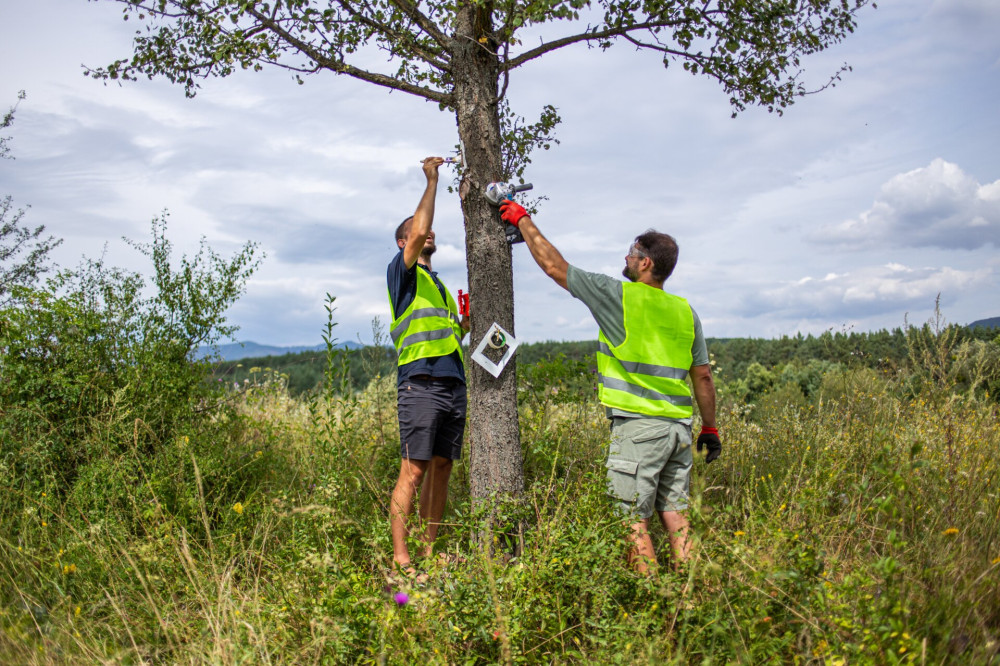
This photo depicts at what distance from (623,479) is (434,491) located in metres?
1.36

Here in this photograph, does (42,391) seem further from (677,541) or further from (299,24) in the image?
(677,541)

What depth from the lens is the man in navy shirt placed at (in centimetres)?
423

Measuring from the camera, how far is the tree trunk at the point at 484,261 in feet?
13.6

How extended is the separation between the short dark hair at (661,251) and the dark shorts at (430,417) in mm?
1435

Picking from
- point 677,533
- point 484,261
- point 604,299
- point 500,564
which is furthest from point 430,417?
point 677,533

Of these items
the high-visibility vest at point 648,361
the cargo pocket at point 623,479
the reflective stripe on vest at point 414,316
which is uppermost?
the reflective stripe on vest at point 414,316

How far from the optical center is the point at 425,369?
4.32 metres

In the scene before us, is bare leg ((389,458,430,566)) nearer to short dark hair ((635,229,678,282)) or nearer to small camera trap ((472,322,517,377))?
small camera trap ((472,322,517,377))

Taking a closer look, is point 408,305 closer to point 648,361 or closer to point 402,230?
point 402,230

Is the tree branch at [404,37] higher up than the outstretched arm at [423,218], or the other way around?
the tree branch at [404,37]

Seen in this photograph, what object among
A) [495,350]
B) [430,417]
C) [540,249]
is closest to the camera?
[540,249]

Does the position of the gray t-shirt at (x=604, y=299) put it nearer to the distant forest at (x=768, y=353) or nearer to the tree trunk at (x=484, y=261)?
the tree trunk at (x=484, y=261)

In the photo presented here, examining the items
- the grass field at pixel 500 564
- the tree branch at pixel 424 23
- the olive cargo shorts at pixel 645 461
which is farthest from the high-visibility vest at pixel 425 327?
the tree branch at pixel 424 23

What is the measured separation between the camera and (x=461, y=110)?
4324 mm
